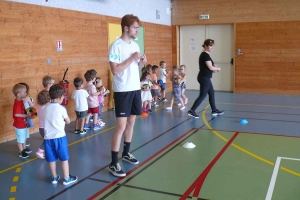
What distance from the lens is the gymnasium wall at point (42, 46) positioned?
5805mm

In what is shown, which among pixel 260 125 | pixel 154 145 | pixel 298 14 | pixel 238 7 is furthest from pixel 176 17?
pixel 154 145

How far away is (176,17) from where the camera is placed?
12695 mm

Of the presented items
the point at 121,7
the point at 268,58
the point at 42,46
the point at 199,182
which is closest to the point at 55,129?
the point at 199,182

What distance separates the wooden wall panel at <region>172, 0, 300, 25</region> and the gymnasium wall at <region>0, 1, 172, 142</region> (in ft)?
14.2

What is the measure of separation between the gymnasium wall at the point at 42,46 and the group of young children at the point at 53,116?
2.49ft

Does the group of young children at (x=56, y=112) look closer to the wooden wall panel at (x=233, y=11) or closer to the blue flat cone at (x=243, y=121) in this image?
the blue flat cone at (x=243, y=121)

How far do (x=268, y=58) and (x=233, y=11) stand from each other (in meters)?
2.16

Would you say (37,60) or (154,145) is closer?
(154,145)

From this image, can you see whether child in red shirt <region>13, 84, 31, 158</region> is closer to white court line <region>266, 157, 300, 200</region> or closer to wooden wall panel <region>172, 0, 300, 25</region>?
white court line <region>266, 157, 300, 200</region>

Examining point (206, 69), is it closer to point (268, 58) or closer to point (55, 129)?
point (55, 129)

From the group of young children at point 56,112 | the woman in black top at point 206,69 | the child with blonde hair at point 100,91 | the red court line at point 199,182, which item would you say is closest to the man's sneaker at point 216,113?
the woman in black top at point 206,69

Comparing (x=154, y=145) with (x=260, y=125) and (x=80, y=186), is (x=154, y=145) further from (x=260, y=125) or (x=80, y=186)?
(x=260, y=125)

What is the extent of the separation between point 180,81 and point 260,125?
98.9 inches

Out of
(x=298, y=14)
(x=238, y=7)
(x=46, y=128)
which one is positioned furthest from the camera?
(x=238, y=7)
